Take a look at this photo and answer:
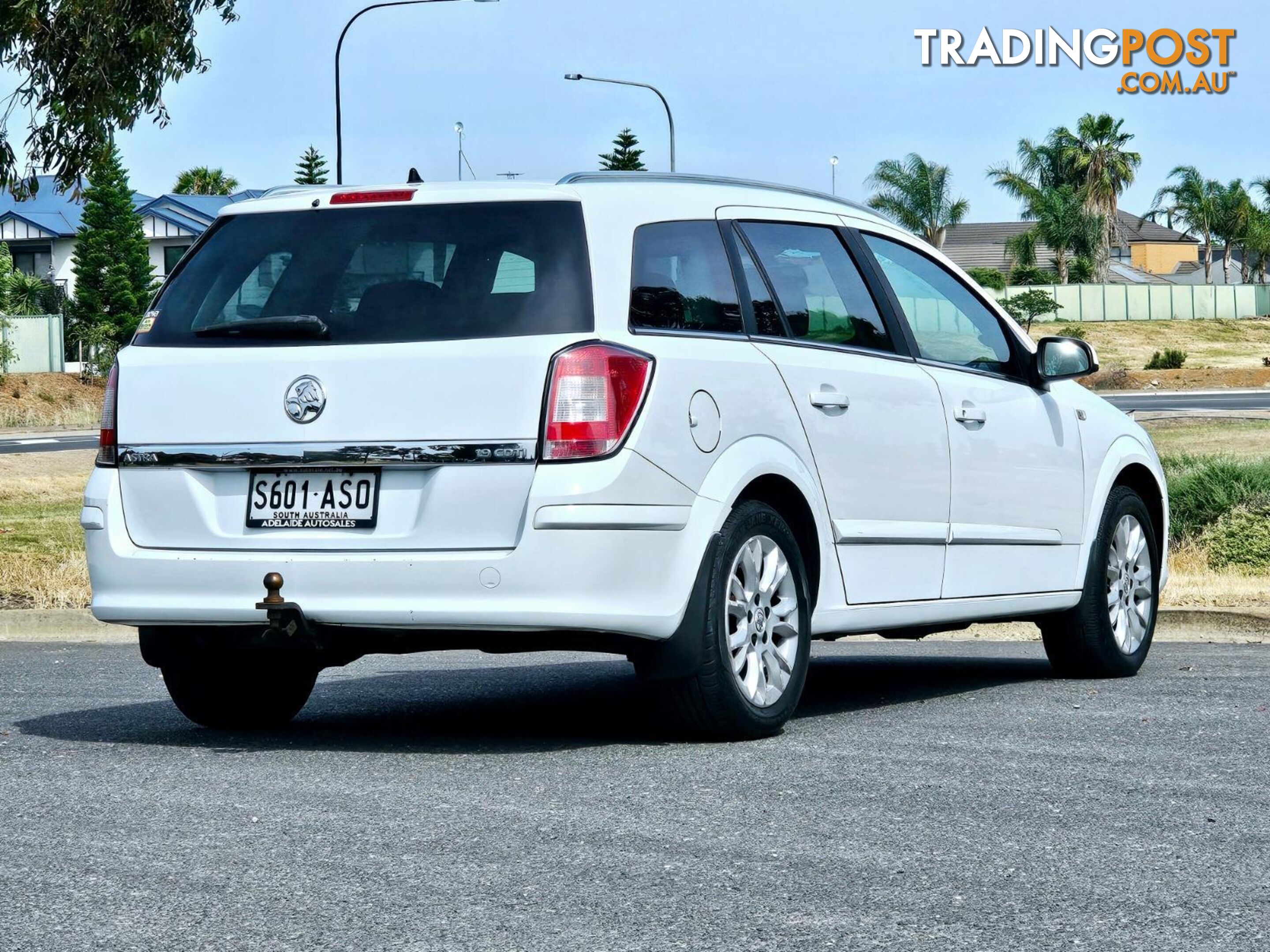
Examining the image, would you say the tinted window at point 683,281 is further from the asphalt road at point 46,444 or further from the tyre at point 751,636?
the asphalt road at point 46,444

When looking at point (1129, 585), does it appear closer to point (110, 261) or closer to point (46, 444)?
point (46, 444)

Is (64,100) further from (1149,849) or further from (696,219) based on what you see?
(1149,849)

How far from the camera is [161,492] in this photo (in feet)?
20.8

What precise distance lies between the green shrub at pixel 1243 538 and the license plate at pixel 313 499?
10.1 metres

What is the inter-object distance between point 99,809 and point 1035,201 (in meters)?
83.2

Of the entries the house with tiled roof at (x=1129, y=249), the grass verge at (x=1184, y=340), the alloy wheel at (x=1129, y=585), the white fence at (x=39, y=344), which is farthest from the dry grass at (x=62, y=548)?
the house with tiled roof at (x=1129, y=249)

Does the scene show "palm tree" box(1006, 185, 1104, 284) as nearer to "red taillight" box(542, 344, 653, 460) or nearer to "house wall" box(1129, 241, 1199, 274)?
"house wall" box(1129, 241, 1199, 274)

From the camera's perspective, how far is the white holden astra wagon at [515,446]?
19.4 feet

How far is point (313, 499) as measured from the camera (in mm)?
6113

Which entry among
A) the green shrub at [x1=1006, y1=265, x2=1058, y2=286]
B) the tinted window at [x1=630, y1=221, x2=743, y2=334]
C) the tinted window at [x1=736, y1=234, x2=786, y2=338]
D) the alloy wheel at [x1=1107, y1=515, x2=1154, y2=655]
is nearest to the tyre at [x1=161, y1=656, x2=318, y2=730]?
the tinted window at [x1=630, y1=221, x2=743, y2=334]

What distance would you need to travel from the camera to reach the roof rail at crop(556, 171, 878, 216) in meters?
6.44

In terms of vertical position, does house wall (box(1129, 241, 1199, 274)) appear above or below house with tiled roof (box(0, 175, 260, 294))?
above

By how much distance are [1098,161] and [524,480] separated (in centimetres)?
8673

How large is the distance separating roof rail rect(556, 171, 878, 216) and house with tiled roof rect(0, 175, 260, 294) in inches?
2714
